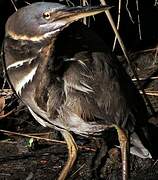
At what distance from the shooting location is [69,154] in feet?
10.9

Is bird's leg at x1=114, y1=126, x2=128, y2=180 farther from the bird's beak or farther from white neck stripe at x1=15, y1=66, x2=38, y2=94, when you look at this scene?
the bird's beak

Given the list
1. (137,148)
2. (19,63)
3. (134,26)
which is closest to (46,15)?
(19,63)

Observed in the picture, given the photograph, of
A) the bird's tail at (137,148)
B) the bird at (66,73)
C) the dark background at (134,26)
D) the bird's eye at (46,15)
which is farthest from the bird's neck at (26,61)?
the dark background at (134,26)

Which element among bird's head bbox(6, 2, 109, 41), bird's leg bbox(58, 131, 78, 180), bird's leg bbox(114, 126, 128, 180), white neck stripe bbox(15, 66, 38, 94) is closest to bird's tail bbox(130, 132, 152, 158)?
bird's leg bbox(114, 126, 128, 180)

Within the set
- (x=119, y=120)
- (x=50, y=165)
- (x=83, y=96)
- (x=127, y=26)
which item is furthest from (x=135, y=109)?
(x=127, y=26)

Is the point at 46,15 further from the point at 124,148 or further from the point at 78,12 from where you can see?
the point at 124,148

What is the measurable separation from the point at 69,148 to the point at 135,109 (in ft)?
1.42

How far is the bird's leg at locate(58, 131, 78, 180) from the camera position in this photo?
10.7 feet

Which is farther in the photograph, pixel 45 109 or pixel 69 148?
pixel 69 148

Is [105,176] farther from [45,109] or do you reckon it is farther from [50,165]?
[45,109]

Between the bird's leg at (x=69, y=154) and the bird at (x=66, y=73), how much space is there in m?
0.17

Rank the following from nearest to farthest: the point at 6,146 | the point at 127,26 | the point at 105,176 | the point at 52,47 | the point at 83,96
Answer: the point at 52,47, the point at 83,96, the point at 105,176, the point at 6,146, the point at 127,26

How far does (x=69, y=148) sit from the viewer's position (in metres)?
3.31

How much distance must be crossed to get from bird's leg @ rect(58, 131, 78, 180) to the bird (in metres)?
0.17
